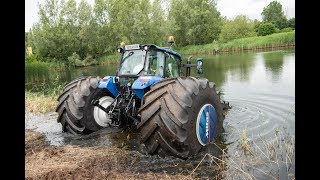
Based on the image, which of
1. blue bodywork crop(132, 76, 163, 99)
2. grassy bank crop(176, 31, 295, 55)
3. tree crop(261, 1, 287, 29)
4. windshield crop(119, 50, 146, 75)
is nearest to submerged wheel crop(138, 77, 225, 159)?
blue bodywork crop(132, 76, 163, 99)

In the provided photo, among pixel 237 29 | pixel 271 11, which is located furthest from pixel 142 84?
pixel 271 11

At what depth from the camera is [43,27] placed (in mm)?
52250

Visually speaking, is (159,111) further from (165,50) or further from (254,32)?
(254,32)

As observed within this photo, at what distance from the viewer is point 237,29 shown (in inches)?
2584

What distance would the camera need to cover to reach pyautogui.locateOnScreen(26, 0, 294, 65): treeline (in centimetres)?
5000

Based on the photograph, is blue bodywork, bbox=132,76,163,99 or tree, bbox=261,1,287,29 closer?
blue bodywork, bbox=132,76,163,99

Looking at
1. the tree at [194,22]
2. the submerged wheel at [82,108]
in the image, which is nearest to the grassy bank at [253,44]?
the tree at [194,22]

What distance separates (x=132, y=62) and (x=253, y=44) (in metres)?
38.7

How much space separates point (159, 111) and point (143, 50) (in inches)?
79.1

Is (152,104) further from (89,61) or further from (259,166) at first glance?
(89,61)

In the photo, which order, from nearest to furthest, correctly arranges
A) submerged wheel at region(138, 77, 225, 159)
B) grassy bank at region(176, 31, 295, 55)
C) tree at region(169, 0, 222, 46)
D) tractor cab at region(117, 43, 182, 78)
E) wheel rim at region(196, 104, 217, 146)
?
submerged wheel at region(138, 77, 225, 159), wheel rim at region(196, 104, 217, 146), tractor cab at region(117, 43, 182, 78), grassy bank at region(176, 31, 295, 55), tree at region(169, 0, 222, 46)

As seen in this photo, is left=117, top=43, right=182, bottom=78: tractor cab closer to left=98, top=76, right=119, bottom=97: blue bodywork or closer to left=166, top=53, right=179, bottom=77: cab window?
left=166, top=53, right=179, bottom=77: cab window

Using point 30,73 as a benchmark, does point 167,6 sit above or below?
above
